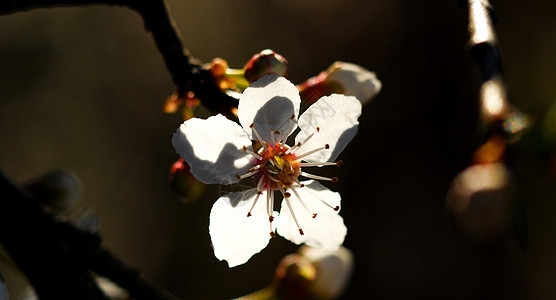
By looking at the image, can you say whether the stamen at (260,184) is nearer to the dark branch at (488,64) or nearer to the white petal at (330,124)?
the white petal at (330,124)

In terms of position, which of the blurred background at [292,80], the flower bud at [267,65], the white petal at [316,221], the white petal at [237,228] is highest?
the flower bud at [267,65]

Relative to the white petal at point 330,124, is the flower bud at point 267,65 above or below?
above

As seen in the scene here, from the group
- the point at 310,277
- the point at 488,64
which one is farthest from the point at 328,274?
the point at 488,64

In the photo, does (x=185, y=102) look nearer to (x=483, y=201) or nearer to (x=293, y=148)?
(x=293, y=148)

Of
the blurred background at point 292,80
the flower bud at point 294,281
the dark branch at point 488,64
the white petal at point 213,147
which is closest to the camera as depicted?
the dark branch at point 488,64

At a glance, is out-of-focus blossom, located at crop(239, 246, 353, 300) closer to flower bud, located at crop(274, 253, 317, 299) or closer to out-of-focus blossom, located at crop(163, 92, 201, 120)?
flower bud, located at crop(274, 253, 317, 299)

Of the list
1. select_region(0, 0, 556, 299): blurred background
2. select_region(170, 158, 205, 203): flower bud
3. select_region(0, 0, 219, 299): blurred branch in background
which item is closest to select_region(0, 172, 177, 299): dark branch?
select_region(0, 0, 219, 299): blurred branch in background

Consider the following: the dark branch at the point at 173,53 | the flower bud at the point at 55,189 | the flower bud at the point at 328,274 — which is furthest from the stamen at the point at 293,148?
the flower bud at the point at 55,189
